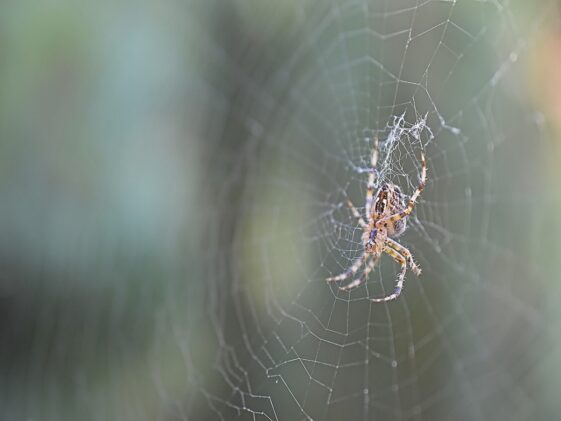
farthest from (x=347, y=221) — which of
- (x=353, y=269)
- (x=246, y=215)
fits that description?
(x=246, y=215)

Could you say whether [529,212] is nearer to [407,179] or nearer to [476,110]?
[476,110]

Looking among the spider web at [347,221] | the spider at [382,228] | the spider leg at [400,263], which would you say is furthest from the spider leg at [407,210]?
the spider web at [347,221]

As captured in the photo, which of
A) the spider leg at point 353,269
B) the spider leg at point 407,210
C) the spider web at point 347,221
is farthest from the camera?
the spider web at point 347,221

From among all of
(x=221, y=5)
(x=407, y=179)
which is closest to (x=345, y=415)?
(x=407, y=179)

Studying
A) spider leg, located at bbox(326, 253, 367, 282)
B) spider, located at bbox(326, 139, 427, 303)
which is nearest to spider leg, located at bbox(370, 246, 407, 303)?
spider, located at bbox(326, 139, 427, 303)

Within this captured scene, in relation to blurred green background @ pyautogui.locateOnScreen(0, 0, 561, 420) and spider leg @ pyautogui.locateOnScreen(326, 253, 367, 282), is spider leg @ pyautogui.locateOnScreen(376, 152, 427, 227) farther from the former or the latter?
Result: blurred green background @ pyautogui.locateOnScreen(0, 0, 561, 420)

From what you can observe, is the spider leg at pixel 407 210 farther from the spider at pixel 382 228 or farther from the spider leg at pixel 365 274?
the spider leg at pixel 365 274
